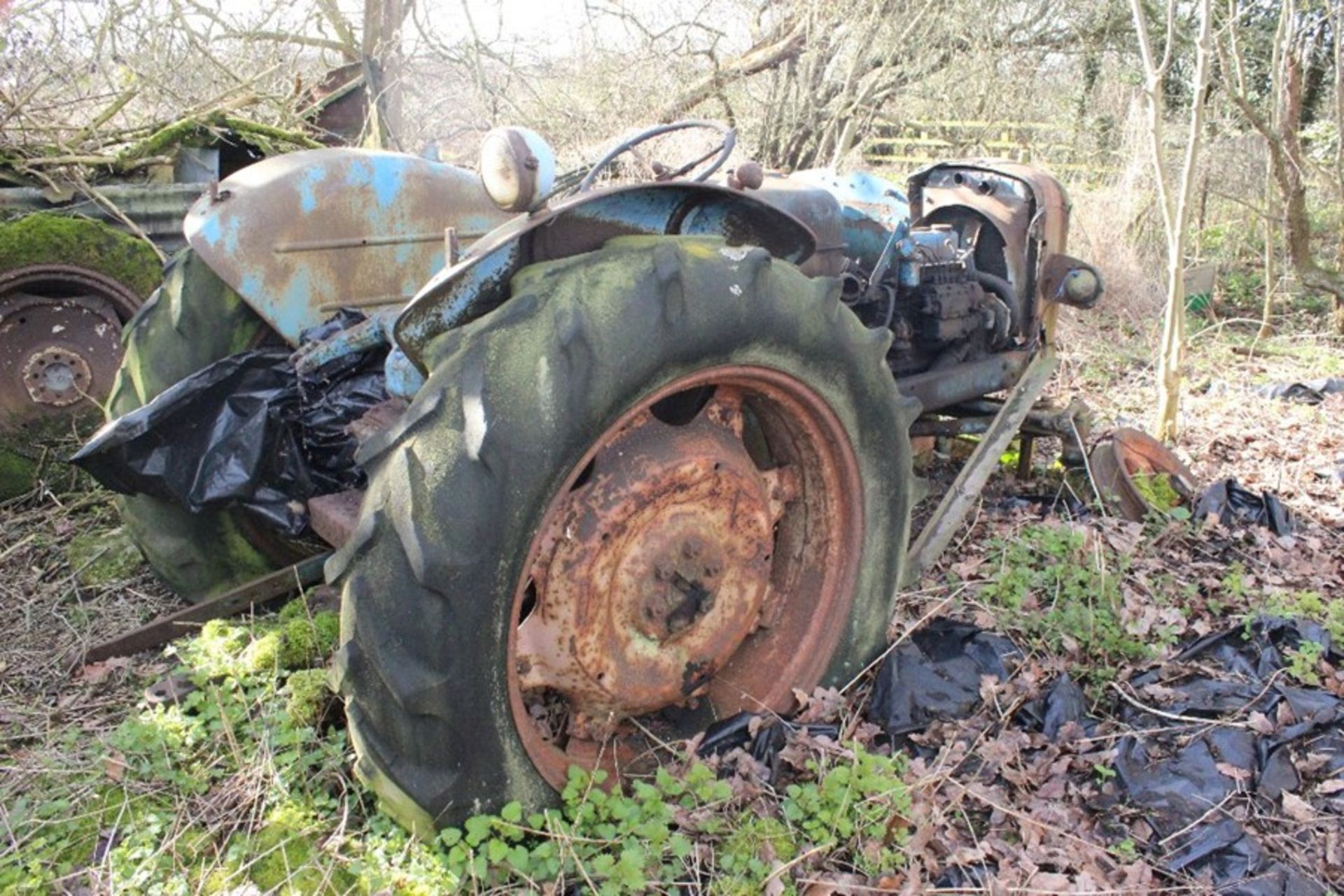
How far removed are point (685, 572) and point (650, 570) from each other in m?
0.09

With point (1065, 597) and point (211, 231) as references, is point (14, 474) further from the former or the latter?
point (1065, 597)

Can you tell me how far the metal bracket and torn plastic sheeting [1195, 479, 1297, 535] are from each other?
812 mm

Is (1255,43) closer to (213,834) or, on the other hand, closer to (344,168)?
(344,168)

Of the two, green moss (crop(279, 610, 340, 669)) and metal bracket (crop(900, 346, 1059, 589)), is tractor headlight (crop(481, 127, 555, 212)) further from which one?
metal bracket (crop(900, 346, 1059, 589))

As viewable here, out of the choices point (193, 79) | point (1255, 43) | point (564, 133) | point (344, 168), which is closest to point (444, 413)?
point (344, 168)

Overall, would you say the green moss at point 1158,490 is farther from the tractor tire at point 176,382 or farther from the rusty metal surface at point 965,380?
the tractor tire at point 176,382

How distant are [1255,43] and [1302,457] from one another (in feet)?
31.6

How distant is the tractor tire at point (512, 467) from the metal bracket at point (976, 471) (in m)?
1.11

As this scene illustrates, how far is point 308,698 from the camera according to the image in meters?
2.46

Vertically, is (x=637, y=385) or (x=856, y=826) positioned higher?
(x=637, y=385)

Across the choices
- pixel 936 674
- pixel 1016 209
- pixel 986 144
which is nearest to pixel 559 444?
pixel 936 674

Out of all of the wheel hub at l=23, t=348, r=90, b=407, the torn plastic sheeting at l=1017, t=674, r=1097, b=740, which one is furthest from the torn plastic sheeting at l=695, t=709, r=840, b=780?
the wheel hub at l=23, t=348, r=90, b=407

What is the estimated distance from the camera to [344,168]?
3.13m

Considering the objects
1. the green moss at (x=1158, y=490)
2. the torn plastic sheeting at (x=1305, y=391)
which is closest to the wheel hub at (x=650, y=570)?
the green moss at (x=1158, y=490)
